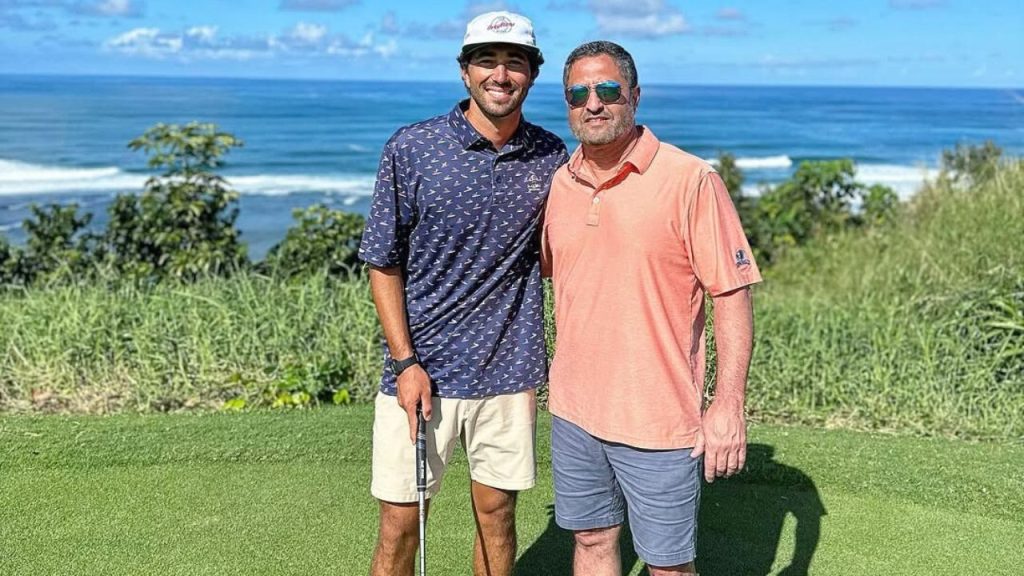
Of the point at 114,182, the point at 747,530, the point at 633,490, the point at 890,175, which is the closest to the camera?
the point at 633,490

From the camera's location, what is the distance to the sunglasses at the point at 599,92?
2770 mm

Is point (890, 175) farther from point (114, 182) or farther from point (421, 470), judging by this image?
point (421, 470)

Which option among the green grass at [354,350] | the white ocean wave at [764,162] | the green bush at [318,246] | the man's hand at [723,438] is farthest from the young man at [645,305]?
the white ocean wave at [764,162]

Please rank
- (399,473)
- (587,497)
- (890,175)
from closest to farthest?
(587,497) → (399,473) → (890,175)

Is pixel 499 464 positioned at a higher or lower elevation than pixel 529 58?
lower

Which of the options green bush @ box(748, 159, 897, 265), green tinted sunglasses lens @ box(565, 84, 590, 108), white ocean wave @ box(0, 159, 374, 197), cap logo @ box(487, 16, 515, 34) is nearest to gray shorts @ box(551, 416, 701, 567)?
green tinted sunglasses lens @ box(565, 84, 590, 108)

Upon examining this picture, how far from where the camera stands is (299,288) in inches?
280

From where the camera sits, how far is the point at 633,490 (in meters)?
2.89

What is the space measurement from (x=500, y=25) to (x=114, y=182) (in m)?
26.8

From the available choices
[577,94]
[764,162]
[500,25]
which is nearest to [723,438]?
[577,94]

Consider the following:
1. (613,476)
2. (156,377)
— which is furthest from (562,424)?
(156,377)

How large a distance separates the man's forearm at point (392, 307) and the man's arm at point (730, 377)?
3.24 ft

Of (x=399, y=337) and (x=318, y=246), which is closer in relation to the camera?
(x=399, y=337)

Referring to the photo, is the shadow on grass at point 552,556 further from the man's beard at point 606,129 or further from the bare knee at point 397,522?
the man's beard at point 606,129
